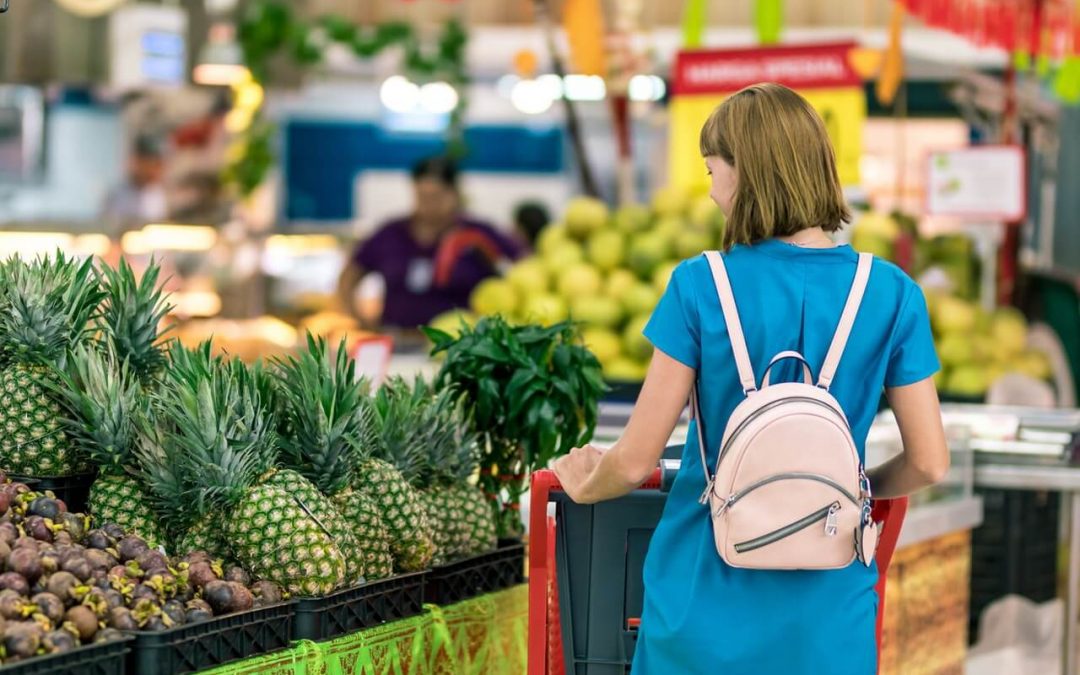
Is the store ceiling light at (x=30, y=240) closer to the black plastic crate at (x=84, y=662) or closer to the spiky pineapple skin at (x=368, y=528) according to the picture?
the spiky pineapple skin at (x=368, y=528)

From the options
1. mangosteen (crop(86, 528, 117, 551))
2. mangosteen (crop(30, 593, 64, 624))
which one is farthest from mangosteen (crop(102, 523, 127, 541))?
mangosteen (crop(30, 593, 64, 624))

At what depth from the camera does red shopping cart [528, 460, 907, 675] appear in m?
2.94

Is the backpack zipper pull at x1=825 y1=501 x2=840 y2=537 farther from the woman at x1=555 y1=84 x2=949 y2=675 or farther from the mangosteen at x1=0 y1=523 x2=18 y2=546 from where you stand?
the mangosteen at x1=0 y1=523 x2=18 y2=546

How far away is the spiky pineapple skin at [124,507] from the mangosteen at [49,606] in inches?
17.1

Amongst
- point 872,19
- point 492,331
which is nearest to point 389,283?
point 872,19

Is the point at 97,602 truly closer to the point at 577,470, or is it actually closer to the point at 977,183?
the point at 577,470

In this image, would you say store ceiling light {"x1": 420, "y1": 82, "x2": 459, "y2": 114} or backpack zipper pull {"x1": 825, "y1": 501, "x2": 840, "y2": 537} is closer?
backpack zipper pull {"x1": 825, "y1": 501, "x2": 840, "y2": 537}

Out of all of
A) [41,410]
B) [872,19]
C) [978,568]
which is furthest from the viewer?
[872,19]

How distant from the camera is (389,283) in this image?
9234 millimetres

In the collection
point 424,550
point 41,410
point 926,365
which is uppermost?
point 926,365

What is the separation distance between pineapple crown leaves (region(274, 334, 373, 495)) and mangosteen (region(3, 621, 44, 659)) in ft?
2.82

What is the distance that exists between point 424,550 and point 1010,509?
326 cm

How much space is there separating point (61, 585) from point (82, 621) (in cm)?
10

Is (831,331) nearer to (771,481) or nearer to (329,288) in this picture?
(771,481)
